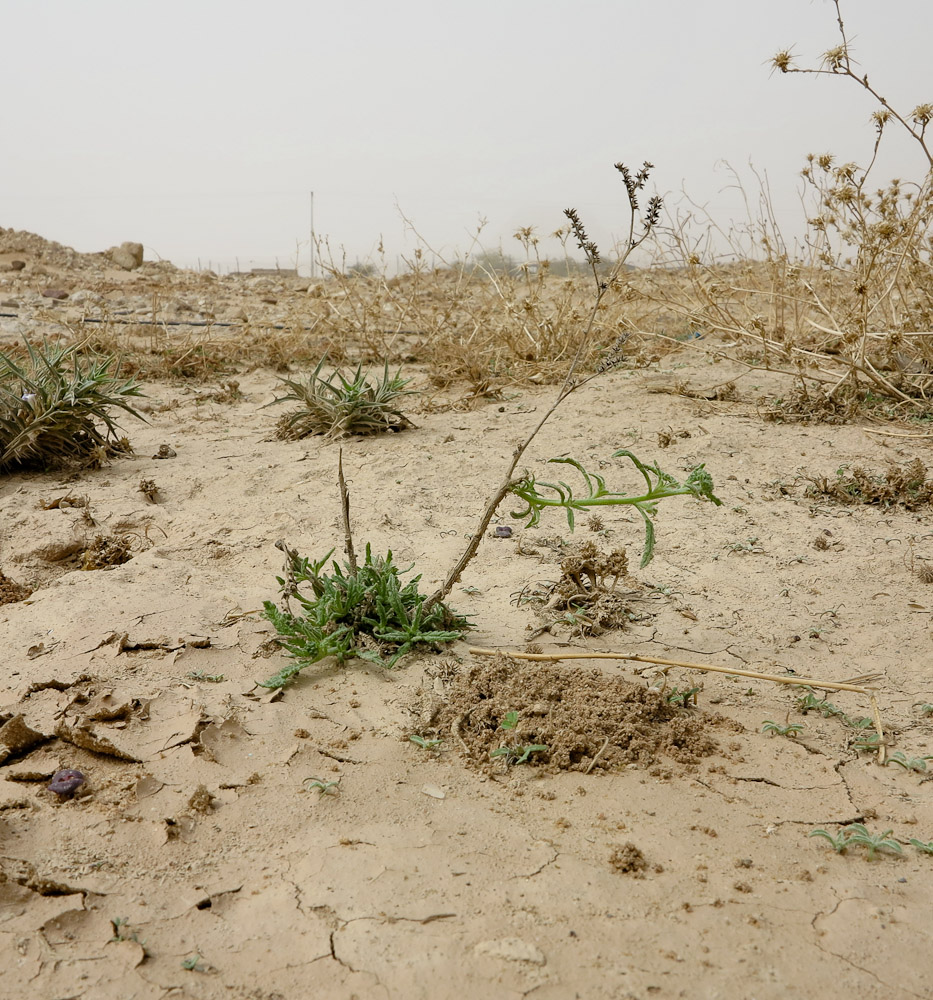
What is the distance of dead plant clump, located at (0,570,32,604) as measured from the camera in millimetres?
2689

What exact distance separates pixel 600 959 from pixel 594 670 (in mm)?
885

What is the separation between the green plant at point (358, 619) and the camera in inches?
82.7

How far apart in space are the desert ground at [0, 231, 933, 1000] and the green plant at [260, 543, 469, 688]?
0.06 meters

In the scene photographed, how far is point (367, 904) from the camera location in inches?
52.6

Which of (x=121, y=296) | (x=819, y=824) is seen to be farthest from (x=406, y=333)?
(x=819, y=824)

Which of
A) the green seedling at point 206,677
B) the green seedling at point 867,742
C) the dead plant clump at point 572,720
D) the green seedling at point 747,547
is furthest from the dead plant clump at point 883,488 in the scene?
the green seedling at point 206,677

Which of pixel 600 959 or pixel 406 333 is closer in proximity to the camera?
pixel 600 959

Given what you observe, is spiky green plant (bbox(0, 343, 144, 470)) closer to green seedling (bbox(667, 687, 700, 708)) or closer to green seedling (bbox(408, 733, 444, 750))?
green seedling (bbox(408, 733, 444, 750))

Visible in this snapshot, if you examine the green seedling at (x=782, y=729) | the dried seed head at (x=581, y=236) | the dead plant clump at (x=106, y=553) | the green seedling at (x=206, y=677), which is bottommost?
the green seedling at (x=782, y=729)

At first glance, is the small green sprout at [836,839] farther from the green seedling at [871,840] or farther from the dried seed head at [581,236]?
the dried seed head at [581,236]

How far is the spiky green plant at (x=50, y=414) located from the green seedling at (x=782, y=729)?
325 cm

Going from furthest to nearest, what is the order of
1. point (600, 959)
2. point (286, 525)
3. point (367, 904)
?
point (286, 525)
point (367, 904)
point (600, 959)

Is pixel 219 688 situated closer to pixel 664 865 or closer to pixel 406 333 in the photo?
pixel 664 865

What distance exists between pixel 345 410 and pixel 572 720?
277 cm
